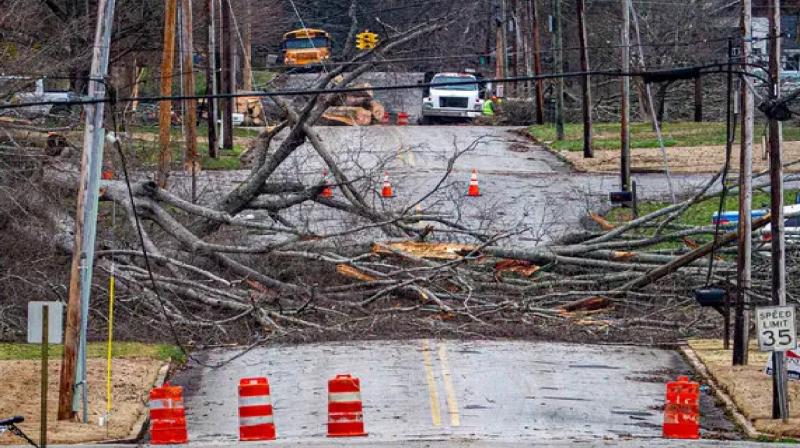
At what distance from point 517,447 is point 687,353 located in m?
7.34

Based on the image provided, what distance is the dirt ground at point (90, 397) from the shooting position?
17.2m

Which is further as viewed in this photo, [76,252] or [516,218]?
[516,218]

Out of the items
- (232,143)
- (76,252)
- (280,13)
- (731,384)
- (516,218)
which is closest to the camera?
(76,252)

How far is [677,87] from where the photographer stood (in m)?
56.0

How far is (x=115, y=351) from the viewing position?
22.1 meters

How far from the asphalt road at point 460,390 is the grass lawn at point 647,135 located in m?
22.5

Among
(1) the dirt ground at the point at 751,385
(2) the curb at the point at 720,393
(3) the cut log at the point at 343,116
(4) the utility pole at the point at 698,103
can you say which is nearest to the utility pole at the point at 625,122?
(1) the dirt ground at the point at 751,385

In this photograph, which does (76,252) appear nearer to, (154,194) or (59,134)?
(154,194)

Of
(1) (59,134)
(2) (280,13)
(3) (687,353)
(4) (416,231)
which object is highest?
(2) (280,13)

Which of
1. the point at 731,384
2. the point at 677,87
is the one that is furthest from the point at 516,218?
the point at 677,87

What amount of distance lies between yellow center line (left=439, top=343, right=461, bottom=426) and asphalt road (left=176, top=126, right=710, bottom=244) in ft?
13.9

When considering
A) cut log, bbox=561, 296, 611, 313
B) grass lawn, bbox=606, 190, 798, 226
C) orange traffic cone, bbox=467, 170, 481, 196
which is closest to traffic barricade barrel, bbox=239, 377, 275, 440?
cut log, bbox=561, 296, 611, 313

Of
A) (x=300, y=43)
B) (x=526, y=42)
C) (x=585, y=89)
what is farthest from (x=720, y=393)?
(x=300, y=43)

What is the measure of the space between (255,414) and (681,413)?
5.12 m
